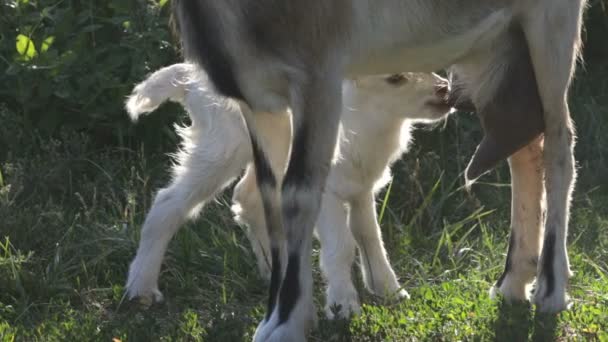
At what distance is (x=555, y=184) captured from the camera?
210 inches

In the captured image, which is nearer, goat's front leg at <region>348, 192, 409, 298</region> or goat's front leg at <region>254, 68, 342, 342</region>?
goat's front leg at <region>254, 68, 342, 342</region>

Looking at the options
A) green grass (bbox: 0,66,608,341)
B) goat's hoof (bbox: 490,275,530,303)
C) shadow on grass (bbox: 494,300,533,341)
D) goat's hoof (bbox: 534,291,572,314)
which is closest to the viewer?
shadow on grass (bbox: 494,300,533,341)

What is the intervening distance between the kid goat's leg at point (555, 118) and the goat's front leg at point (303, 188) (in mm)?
1042

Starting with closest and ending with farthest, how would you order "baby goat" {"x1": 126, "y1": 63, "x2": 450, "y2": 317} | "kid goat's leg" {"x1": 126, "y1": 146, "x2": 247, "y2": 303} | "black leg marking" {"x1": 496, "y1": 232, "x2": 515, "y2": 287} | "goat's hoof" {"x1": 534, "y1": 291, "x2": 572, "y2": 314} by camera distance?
1. "goat's hoof" {"x1": 534, "y1": 291, "x2": 572, "y2": 314}
2. "black leg marking" {"x1": 496, "y1": 232, "x2": 515, "y2": 287}
3. "baby goat" {"x1": 126, "y1": 63, "x2": 450, "y2": 317}
4. "kid goat's leg" {"x1": 126, "y1": 146, "x2": 247, "y2": 303}

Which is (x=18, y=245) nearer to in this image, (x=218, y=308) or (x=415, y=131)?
(x=218, y=308)

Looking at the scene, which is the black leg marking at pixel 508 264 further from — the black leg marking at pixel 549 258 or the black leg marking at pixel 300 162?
the black leg marking at pixel 300 162

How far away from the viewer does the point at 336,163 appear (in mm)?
5602

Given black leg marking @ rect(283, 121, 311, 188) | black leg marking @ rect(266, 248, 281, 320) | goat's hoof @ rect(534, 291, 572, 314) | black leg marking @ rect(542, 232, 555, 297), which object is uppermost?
black leg marking @ rect(283, 121, 311, 188)

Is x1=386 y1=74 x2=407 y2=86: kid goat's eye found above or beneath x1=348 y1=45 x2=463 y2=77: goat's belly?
beneath

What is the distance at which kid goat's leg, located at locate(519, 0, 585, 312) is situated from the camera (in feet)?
17.0

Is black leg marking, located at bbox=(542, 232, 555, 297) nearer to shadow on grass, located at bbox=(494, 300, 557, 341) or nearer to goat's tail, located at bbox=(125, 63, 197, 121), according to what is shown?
shadow on grass, located at bbox=(494, 300, 557, 341)

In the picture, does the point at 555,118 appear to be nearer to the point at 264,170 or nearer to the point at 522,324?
the point at 522,324

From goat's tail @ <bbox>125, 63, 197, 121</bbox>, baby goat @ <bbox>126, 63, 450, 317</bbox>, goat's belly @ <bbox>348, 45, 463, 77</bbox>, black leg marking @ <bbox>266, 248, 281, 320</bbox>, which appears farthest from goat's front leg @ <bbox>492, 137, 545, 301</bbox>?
goat's tail @ <bbox>125, 63, 197, 121</bbox>

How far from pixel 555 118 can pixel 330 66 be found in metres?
1.22
